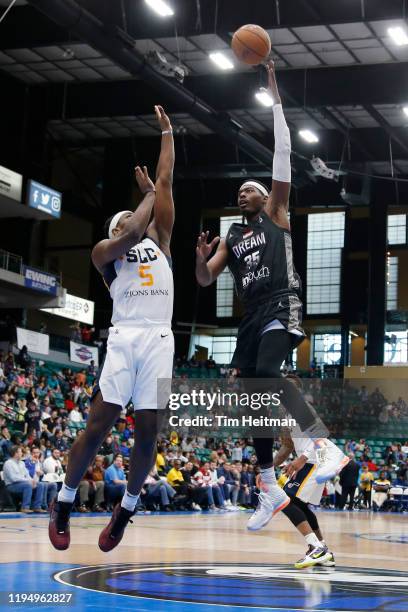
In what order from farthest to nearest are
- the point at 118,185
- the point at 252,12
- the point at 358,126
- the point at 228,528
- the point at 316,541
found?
the point at 118,185 → the point at 358,126 → the point at 252,12 → the point at 228,528 → the point at 316,541

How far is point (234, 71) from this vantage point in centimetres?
2678

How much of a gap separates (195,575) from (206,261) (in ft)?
7.70

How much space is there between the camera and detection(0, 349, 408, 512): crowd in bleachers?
1741 centimetres

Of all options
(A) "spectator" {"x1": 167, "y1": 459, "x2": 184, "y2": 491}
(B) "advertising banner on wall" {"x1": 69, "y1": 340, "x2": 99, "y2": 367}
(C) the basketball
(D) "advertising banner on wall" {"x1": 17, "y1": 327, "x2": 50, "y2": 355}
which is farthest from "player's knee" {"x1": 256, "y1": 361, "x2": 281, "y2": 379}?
(B) "advertising banner on wall" {"x1": 69, "y1": 340, "x2": 99, "y2": 367}

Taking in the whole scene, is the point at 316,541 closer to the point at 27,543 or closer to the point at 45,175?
the point at 27,543

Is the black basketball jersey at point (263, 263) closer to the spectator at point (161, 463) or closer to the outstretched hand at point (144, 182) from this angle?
the outstretched hand at point (144, 182)

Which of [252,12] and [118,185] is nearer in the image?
[252,12]

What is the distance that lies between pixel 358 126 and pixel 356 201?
4358 millimetres

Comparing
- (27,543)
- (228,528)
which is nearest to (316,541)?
(27,543)

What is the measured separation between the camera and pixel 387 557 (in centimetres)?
925

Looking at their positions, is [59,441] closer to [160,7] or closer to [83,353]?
[160,7]

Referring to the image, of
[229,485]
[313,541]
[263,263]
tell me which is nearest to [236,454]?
[229,485]

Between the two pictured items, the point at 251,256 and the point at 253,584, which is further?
the point at 251,256

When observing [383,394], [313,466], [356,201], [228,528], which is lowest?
[228,528]
